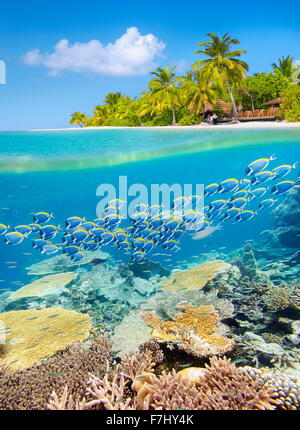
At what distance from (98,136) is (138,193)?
4.32 metres

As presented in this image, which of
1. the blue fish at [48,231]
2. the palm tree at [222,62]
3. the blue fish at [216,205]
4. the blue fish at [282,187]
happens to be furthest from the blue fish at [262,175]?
the palm tree at [222,62]

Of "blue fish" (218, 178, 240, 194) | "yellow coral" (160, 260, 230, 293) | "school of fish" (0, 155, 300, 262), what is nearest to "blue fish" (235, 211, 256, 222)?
"school of fish" (0, 155, 300, 262)

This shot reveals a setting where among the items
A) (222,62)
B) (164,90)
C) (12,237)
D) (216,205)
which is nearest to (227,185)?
(216,205)

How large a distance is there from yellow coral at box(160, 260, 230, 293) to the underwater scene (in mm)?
50

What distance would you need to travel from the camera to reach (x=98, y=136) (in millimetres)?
11328

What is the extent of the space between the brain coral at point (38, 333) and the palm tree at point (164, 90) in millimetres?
14304

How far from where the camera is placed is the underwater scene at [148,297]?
10.9 ft

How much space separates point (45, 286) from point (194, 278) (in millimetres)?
4442

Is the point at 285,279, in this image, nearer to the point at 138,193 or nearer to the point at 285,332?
the point at 285,332

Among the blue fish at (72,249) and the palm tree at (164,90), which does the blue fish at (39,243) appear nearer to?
the blue fish at (72,249)

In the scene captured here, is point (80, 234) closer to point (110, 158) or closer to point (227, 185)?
point (227, 185)

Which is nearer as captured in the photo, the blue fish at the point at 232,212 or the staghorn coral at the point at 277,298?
the staghorn coral at the point at 277,298

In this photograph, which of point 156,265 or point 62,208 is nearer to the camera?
point 156,265

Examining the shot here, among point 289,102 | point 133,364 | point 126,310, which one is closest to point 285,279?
point 126,310
